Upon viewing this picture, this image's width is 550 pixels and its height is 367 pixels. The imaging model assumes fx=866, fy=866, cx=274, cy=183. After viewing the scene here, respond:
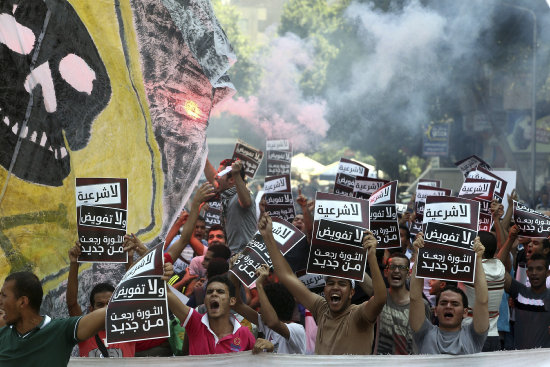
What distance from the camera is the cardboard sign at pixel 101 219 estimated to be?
5.55m

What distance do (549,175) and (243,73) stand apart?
18.9 metres

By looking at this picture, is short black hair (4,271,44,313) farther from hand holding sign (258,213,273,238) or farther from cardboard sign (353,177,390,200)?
cardboard sign (353,177,390,200)

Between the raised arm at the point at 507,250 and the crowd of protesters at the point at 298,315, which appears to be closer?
the crowd of protesters at the point at 298,315

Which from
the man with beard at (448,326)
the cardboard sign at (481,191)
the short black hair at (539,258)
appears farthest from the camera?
the cardboard sign at (481,191)

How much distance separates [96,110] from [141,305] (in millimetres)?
3056

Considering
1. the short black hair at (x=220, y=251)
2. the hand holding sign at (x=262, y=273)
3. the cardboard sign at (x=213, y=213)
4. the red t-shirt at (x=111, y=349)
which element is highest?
the cardboard sign at (x=213, y=213)

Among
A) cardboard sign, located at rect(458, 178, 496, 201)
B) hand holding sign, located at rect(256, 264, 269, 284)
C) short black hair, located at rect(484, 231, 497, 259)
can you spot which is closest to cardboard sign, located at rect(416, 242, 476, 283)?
hand holding sign, located at rect(256, 264, 269, 284)

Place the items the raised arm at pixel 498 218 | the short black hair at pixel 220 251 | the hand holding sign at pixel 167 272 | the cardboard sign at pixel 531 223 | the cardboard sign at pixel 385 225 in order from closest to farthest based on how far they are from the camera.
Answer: the hand holding sign at pixel 167 272
the cardboard sign at pixel 385 225
the short black hair at pixel 220 251
the cardboard sign at pixel 531 223
the raised arm at pixel 498 218

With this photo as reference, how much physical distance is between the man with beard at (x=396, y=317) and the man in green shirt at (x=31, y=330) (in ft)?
7.80

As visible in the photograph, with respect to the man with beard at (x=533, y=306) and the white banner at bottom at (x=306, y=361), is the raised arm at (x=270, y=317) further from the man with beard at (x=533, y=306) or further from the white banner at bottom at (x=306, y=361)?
the man with beard at (x=533, y=306)

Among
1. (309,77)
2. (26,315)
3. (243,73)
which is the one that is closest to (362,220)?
(26,315)

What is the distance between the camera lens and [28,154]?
20.3 feet

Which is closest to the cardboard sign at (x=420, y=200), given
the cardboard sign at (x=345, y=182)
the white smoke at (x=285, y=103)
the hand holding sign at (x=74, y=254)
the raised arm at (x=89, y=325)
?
the cardboard sign at (x=345, y=182)

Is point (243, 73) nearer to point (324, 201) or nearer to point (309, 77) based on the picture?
point (309, 77)
